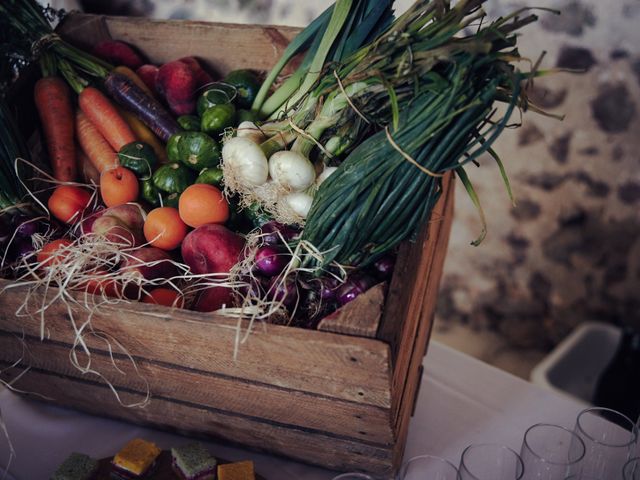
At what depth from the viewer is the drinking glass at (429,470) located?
84 centimetres

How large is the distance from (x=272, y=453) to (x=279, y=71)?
777 mm

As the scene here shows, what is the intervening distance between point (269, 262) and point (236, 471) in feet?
1.10

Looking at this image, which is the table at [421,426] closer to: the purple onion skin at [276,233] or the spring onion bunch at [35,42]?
the purple onion skin at [276,233]

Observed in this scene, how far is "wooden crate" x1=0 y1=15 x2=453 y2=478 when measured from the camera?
0.84m

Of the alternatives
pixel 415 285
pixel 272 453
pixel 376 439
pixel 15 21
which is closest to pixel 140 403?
pixel 272 453

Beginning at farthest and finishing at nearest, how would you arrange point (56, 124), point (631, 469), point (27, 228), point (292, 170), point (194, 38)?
point (194, 38) < point (56, 124) < point (27, 228) < point (292, 170) < point (631, 469)

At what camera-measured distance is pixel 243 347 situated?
0.86 meters

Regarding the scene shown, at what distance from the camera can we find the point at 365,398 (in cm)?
86

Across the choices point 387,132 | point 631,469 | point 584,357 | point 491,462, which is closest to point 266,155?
point 387,132

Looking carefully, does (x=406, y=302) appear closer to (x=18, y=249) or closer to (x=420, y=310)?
(x=420, y=310)

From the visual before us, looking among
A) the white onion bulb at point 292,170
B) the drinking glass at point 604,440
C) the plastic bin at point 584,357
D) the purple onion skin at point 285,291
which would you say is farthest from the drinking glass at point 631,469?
the plastic bin at point 584,357

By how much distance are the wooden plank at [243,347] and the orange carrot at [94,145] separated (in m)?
0.47

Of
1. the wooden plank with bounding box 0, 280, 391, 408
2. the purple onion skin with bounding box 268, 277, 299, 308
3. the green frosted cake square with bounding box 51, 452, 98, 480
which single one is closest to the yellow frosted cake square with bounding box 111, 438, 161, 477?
the green frosted cake square with bounding box 51, 452, 98, 480

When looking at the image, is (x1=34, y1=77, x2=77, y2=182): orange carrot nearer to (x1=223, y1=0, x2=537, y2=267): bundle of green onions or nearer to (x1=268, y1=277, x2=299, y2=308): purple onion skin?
(x1=223, y1=0, x2=537, y2=267): bundle of green onions
